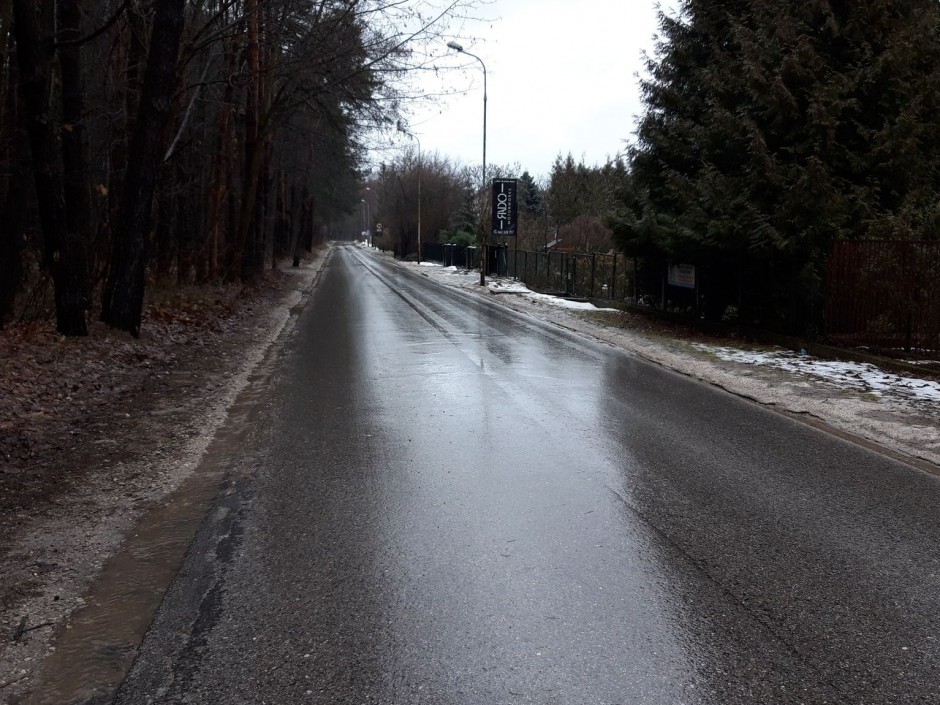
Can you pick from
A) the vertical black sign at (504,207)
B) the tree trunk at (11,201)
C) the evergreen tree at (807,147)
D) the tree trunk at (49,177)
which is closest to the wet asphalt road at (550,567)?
the tree trunk at (49,177)

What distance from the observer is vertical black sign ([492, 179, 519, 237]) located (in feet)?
111

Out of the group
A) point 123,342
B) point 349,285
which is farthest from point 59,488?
point 349,285

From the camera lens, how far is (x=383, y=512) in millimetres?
5254

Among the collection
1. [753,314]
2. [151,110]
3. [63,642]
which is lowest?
[63,642]

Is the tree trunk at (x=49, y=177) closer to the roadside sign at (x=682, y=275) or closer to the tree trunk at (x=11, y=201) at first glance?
the tree trunk at (x=11, y=201)

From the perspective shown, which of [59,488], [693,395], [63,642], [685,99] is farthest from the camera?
[685,99]

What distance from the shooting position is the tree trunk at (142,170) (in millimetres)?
11477

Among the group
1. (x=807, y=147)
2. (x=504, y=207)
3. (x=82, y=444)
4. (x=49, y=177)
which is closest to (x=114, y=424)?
(x=82, y=444)

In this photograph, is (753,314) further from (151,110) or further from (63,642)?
(63,642)

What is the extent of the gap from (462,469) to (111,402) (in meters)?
4.50

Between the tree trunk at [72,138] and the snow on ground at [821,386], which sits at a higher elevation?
the tree trunk at [72,138]

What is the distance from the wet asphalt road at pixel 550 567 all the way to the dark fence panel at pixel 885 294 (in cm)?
552

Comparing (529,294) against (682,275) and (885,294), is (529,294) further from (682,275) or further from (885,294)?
(885,294)

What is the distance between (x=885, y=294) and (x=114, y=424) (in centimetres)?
1167
